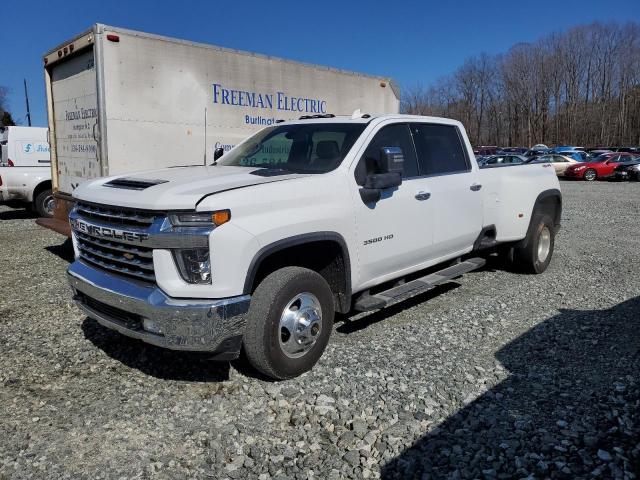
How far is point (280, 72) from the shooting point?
8.43 m

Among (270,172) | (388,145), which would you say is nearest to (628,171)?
(388,145)

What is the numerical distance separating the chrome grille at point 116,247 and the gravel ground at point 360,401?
0.89 m

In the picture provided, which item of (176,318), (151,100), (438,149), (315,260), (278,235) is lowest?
(176,318)

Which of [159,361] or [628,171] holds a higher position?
[628,171]

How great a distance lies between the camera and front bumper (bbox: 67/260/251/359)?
331 centimetres

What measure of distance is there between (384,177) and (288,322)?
1.38 meters

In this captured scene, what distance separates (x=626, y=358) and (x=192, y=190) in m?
3.61

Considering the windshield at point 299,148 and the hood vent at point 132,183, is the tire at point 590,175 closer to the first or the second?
the windshield at point 299,148

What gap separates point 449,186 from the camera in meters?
5.29

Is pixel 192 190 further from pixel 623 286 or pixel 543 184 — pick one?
pixel 623 286

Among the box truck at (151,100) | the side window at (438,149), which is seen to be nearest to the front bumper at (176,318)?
the side window at (438,149)

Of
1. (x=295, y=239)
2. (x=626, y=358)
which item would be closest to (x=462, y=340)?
(x=626, y=358)

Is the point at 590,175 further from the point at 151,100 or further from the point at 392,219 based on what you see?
the point at 392,219

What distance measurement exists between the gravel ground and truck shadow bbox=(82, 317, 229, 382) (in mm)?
17
